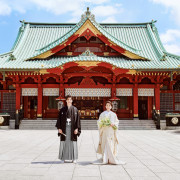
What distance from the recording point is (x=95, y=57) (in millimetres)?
17672

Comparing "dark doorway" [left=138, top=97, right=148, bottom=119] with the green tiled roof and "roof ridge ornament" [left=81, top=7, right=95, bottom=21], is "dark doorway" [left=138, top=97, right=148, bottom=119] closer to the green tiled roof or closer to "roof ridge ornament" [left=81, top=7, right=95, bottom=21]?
the green tiled roof

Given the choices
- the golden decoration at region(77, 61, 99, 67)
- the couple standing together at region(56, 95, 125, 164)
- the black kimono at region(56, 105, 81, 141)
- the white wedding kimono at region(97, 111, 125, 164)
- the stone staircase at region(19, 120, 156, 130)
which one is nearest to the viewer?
the white wedding kimono at region(97, 111, 125, 164)

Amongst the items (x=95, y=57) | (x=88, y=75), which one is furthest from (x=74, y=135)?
(x=88, y=75)

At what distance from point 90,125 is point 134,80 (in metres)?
5.38

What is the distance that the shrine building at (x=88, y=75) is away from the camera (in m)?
17.8

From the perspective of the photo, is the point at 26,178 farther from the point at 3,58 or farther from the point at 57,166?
the point at 3,58

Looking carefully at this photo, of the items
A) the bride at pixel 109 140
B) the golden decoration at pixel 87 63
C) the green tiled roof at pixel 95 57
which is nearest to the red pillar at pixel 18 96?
the green tiled roof at pixel 95 57

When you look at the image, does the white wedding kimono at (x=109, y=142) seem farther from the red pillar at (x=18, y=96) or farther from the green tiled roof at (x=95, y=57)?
the red pillar at (x=18, y=96)

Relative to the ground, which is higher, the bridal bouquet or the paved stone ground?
the bridal bouquet

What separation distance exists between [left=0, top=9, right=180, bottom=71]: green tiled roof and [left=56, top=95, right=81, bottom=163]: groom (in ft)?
36.7

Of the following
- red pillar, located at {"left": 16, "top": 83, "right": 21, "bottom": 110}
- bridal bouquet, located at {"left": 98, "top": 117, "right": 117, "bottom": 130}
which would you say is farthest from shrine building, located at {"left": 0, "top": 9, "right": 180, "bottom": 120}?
bridal bouquet, located at {"left": 98, "top": 117, "right": 117, "bottom": 130}

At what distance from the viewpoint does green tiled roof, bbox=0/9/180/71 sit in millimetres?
18330

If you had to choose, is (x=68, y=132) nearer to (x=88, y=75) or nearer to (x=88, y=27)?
(x=88, y=75)

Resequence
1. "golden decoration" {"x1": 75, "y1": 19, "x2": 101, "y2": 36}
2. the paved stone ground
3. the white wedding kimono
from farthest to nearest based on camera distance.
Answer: "golden decoration" {"x1": 75, "y1": 19, "x2": 101, "y2": 36} < the white wedding kimono < the paved stone ground
